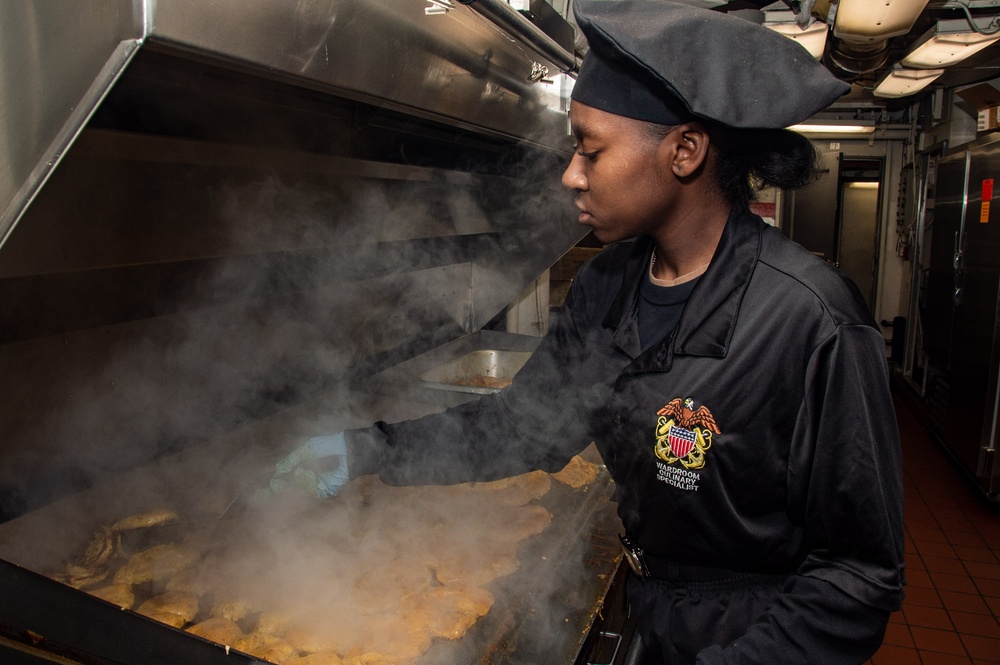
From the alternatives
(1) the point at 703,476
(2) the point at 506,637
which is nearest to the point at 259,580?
(2) the point at 506,637

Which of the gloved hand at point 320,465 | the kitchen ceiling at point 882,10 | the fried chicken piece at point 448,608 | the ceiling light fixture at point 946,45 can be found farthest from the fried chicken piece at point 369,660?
the ceiling light fixture at point 946,45

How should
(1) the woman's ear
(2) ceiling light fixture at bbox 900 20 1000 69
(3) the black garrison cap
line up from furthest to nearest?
(2) ceiling light fixture at bbox 900 20 1000 69 < (1) the woman's ear < (3) the black garrison cap

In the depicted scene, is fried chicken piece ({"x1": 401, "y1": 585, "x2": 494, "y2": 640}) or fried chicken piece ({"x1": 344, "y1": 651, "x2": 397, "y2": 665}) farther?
fried chicken piece ({"x1": 401, "y1": 585, "x2": 494, "y2": 640})

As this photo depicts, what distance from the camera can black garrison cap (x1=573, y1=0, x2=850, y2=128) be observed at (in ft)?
3.78

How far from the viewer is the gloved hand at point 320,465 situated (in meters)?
1.70

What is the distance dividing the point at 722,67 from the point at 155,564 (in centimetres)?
178

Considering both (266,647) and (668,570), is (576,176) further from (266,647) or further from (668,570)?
(266,647)

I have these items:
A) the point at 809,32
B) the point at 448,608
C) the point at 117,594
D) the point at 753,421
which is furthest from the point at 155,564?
the point at 809,32

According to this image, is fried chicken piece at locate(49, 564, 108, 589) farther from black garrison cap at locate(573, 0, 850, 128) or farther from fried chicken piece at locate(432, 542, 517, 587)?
black garrison cap at locate(573, 0, 850, 128)

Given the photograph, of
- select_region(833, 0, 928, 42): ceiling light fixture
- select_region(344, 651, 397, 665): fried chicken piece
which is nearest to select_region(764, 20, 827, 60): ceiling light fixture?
select_region(833, 0, 928, 42): ceiling light fixture

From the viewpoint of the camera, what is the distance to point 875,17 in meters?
3.31

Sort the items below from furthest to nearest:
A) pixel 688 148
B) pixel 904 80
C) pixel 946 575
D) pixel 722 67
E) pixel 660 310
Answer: pixel 904 80
pixel 946 575
pixel 660 310
pixel 688 148
pixel 722 67

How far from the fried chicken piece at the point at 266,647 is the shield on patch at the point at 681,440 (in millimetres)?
1017

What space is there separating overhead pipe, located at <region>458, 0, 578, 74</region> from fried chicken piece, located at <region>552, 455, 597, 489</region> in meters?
1.40
